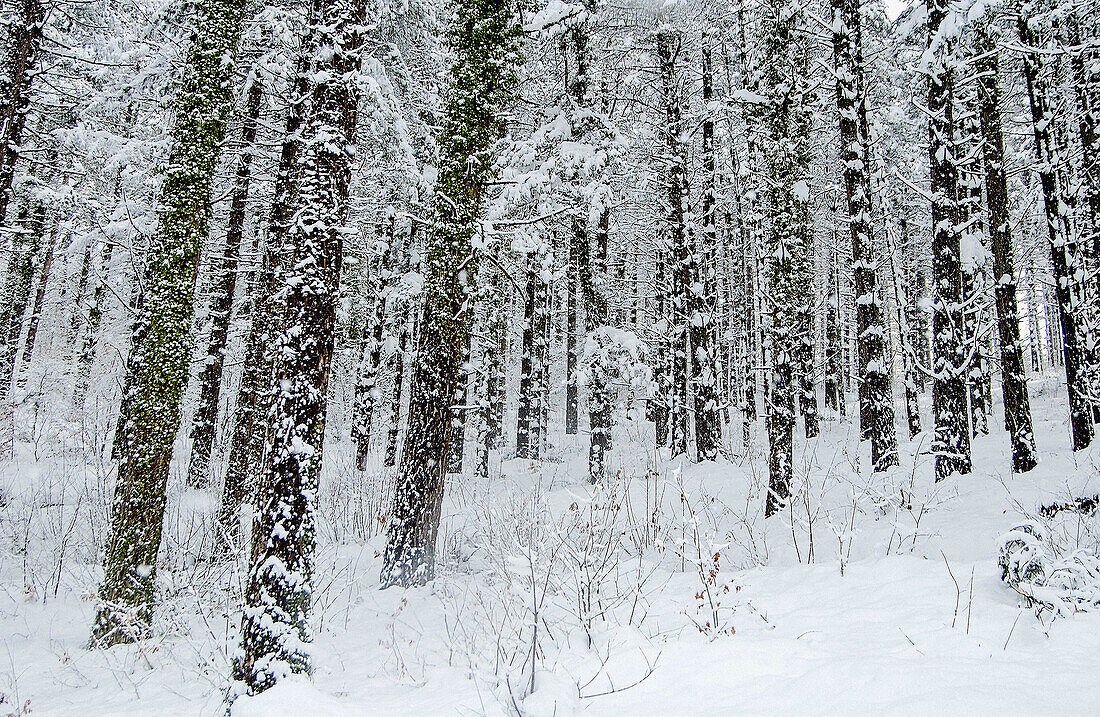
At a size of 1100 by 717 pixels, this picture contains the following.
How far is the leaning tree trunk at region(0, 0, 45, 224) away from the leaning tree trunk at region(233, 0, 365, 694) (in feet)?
16.9

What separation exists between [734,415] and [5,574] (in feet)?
82.6

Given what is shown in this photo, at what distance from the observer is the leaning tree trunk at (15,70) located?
745 centimetres

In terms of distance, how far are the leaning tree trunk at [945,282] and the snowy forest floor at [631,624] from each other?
31.7 inches

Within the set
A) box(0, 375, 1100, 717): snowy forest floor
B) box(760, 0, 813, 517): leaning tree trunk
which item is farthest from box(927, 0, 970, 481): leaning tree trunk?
box(760, 0, 813, 517): leaning tree trunk

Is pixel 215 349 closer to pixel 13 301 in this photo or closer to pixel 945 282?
pixel 945 282

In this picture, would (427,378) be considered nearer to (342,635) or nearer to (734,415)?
(342,635)

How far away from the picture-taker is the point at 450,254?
7594 mm

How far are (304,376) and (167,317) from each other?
10.1 ft

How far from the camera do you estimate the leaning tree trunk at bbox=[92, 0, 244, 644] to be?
20.9ft

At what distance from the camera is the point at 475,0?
7.69 m

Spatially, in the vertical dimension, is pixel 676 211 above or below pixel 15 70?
above

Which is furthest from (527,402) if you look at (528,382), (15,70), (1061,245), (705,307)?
(15,70)

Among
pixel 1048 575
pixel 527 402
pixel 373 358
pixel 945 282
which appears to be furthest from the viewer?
pixel 527 402

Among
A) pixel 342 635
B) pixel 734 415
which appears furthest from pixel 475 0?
pixel 734 415
